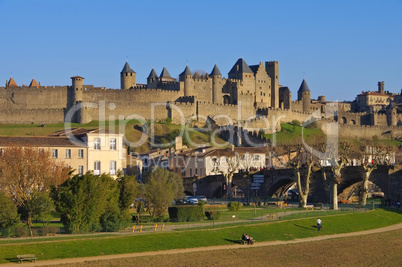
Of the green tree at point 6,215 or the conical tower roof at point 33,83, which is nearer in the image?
the green tree at point 6,215

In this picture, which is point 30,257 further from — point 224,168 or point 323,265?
point 224,168

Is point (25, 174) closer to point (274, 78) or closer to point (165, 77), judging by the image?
point (165, 77)

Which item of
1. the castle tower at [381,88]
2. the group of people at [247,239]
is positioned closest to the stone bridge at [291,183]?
the group of people at [247,239]

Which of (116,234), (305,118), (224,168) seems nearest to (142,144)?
(224,168)

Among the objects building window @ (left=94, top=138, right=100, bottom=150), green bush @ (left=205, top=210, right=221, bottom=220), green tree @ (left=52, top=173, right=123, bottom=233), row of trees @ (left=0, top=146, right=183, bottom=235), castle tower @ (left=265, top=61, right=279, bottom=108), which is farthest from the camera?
castle tower @ (left=265, top=61, right=279, bottom=108)

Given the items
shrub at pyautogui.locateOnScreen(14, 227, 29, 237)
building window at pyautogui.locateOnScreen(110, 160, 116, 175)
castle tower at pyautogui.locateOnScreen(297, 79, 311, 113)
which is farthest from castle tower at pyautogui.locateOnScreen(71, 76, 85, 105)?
shrub at pyautogui.locateOnScreen(14, 227, 29, 237)

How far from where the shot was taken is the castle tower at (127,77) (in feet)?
424

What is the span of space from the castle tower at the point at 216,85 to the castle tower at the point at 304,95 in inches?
847

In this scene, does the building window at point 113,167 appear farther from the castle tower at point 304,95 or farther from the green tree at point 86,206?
the castle tower at point 304,95

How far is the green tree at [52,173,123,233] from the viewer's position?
39094mm

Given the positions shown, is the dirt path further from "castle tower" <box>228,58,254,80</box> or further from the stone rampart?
"castle tower" <box>228,58,254,80</box>

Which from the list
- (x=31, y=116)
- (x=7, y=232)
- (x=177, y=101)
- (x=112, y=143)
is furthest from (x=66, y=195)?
(x=177, y=101)

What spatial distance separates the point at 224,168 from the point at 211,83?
5035cm

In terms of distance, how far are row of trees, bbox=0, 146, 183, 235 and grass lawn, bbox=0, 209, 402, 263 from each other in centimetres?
397
